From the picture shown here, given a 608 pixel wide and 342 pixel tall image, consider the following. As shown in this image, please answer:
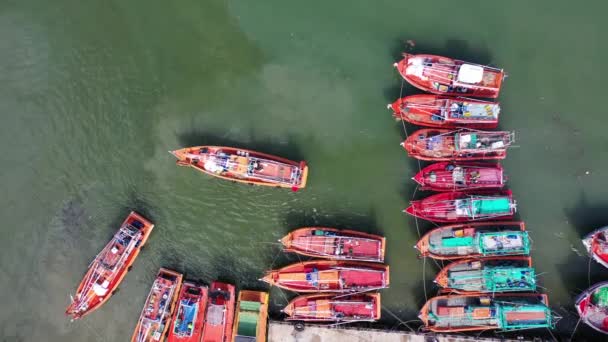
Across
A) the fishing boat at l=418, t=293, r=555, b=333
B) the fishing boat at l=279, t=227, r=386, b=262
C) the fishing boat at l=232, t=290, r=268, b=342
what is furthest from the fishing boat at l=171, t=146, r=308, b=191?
the fishing boat at l=418, t=293, r=555, b=333

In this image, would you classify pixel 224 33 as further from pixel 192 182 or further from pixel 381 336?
pixel 381 336

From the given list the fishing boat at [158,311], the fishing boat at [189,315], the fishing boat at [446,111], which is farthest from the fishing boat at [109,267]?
the fishing boat at [446,111]

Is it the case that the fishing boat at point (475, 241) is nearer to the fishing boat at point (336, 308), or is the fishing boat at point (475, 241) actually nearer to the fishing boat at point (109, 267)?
the fishing boat at point (336, 308)

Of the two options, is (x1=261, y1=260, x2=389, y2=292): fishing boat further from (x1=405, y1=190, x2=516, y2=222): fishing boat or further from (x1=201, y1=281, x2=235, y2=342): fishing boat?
(x1=405, y1=190, x2=516, y2=222): fishing boat

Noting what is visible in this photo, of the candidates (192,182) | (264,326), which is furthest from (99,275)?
(264,326)

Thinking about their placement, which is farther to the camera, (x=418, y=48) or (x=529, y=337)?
(x=418, y=48)

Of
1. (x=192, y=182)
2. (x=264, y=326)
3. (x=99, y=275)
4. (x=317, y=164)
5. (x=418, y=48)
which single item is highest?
(x=418, y=48)
